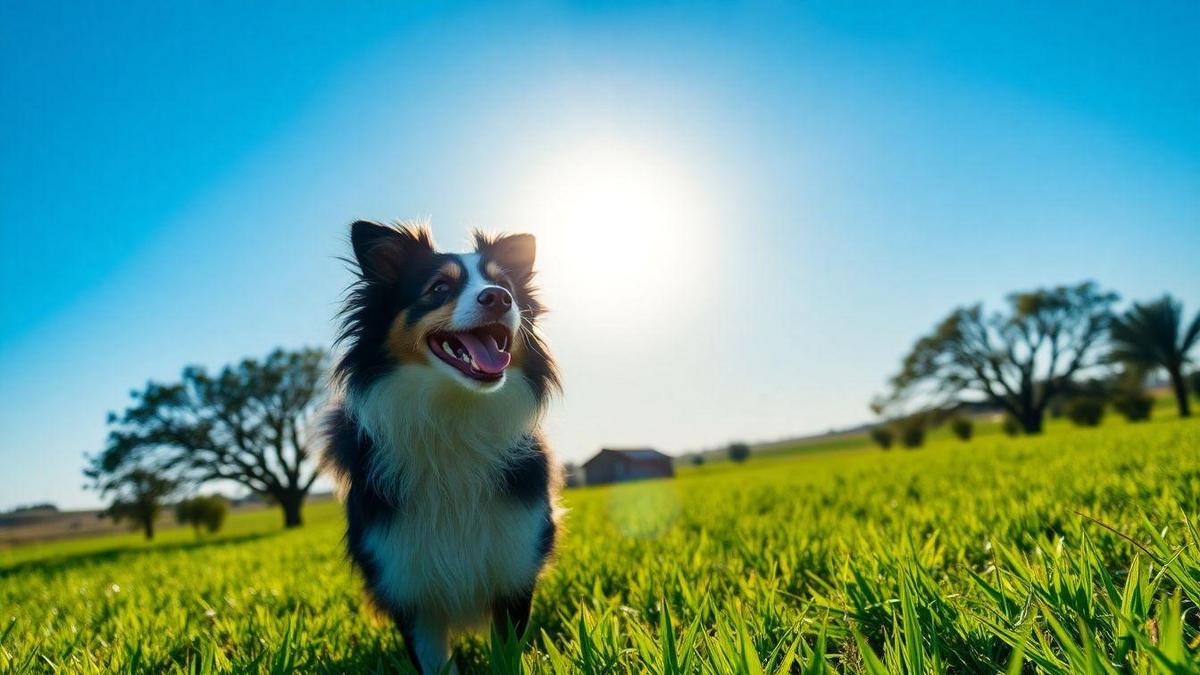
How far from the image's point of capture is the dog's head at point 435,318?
278 centimetres

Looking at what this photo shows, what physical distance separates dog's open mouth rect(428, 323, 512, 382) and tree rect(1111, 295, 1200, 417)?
57.6 meters

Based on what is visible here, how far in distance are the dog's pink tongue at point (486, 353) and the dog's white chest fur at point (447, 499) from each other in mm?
200

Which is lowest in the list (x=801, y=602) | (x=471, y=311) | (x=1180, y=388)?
(x=1180, y=388)

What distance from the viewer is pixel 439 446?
2881 mm

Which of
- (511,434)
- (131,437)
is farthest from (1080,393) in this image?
(131,437)

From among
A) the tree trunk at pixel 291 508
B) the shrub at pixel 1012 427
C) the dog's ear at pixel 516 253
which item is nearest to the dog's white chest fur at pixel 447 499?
the dog's ear at pixel 516 253

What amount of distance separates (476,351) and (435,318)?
9.6 inches

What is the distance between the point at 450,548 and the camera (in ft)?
8.88

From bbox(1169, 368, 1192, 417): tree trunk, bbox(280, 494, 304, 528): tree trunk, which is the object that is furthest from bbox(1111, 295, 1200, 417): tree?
bbox(280, 494, 304, 528): tree trunk

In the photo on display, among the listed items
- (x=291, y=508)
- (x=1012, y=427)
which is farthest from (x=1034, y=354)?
(x=291, y=508)

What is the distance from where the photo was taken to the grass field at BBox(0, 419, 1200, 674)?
1.66m

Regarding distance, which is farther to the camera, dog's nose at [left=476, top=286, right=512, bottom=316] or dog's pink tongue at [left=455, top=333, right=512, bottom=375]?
dog's pink tongue at [left=455, top=333, right=512, bottom=375]

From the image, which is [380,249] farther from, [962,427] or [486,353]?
[962,427]

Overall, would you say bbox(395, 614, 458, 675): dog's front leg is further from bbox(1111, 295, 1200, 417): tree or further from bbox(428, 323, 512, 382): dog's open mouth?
bbox(1111, 295, 1200, 417): tree
